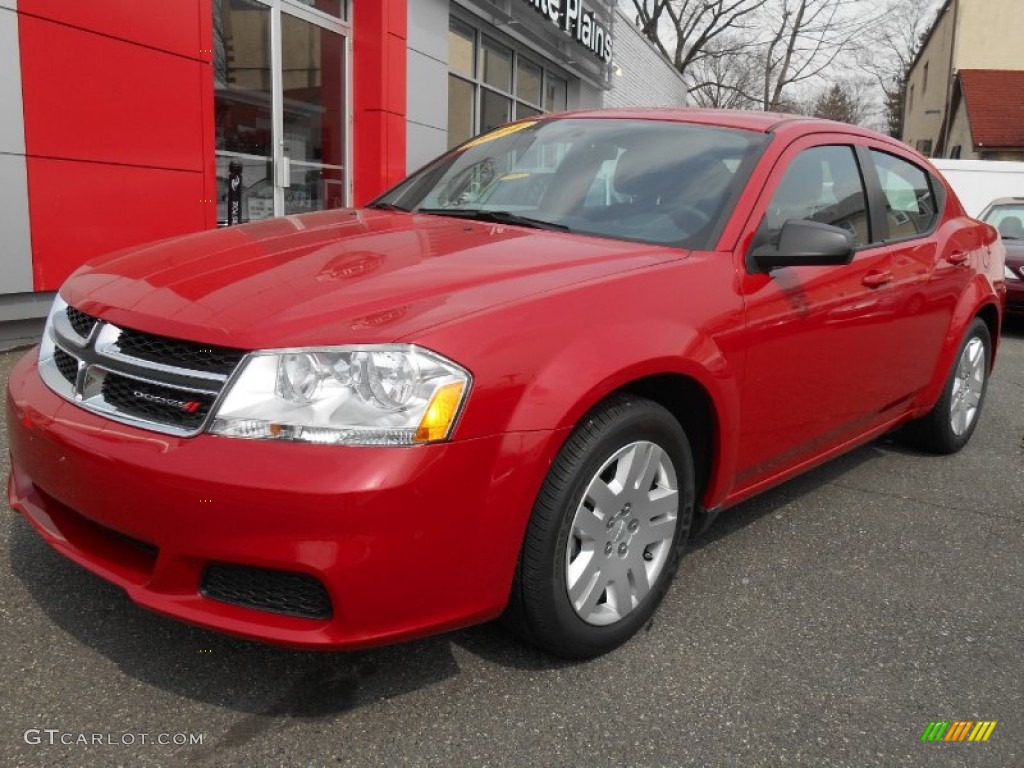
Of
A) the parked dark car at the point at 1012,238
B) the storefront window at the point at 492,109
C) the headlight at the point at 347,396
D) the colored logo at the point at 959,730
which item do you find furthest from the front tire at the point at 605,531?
the storefront window at the point at 492,109

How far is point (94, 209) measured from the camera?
20.4 ft

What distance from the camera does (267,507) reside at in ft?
6.24

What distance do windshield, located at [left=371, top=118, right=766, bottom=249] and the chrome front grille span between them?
135cm

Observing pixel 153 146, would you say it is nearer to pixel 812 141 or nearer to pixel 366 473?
pixel 812 141

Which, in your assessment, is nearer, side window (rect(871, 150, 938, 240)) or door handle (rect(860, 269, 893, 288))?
door handle (rect(860, 269, 893, 288))

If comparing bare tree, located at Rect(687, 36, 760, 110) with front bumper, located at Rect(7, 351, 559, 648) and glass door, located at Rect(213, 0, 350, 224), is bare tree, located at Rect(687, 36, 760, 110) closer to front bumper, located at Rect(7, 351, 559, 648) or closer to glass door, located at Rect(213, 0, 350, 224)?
glass door, located at Rect(213, 0, 350, 224)

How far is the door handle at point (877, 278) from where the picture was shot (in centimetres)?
339

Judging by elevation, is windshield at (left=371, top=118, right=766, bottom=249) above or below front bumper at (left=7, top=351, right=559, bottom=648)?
above

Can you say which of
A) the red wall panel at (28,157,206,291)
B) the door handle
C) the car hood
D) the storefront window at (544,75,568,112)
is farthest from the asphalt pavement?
the storefront window at (544,75,568,112)

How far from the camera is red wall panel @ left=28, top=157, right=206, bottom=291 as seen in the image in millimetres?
5895

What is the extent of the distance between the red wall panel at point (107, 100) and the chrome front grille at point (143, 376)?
419 cm

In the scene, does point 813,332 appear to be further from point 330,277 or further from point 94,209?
point 94,209

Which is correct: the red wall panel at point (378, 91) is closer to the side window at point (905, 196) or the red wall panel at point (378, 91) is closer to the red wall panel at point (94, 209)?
the red wall panel at point (94, 209)

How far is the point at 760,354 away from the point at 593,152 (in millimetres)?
1042
